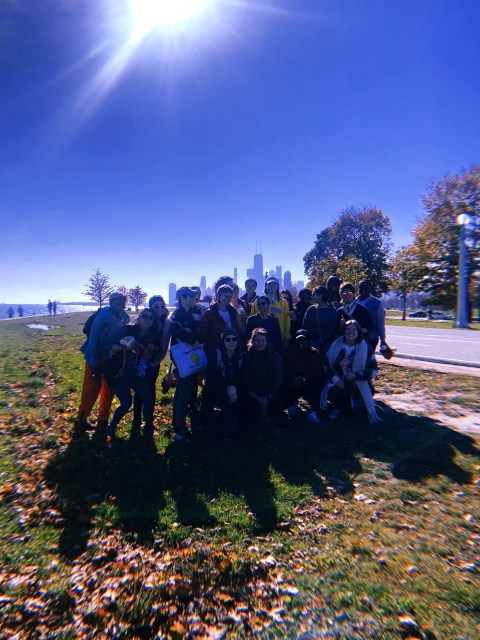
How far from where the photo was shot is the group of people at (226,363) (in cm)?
557

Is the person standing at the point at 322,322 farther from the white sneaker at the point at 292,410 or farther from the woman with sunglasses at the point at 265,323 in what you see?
the white sneaker at the point at 292,410

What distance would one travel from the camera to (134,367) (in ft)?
18.0

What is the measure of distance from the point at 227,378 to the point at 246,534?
2.67 m

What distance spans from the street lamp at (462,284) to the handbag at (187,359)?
2390 cm

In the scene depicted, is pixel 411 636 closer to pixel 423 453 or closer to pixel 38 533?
pixel 423 453

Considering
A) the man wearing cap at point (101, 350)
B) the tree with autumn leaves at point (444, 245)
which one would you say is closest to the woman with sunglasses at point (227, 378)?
the man wearing cap at point (101, 350)

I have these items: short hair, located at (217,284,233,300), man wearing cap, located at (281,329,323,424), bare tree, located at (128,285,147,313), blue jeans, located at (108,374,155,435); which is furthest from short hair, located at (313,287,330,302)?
bare tree, located at (128,285,147,313)

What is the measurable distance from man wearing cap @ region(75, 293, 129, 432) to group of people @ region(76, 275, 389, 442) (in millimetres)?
17

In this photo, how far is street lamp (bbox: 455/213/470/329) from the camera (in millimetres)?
23484

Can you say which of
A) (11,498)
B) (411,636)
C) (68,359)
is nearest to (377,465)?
(411,636)

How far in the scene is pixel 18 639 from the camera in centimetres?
233

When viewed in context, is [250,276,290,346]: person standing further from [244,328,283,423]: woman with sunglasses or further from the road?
the road

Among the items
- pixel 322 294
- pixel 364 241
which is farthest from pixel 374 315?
pixel 364 241

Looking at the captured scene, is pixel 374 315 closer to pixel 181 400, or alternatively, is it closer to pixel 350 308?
pixel 350 308
